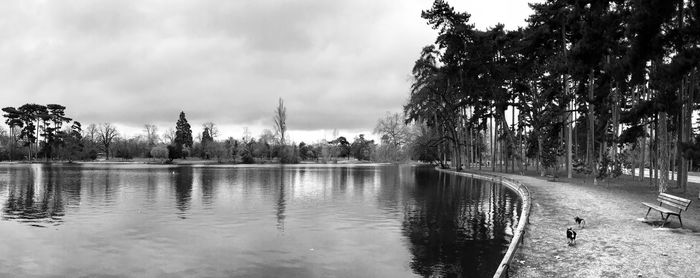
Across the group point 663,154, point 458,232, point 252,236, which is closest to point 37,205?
point 252,236

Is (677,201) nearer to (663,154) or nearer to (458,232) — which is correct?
(458,232)

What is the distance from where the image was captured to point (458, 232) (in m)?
14.1

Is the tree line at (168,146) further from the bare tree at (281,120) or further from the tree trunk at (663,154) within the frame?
the tree trunk at (663,154)

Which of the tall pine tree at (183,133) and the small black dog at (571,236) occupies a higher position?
the tall pine tree at (183,133)

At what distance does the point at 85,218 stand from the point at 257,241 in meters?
8.15

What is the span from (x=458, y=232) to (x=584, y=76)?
1592cm

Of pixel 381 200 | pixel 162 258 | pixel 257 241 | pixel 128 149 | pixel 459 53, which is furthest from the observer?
pixel 128 149

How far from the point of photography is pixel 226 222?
645 inches

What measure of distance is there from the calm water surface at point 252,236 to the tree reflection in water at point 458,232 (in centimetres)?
3

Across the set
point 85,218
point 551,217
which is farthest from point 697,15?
point 85,218

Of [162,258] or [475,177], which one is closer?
[162,258]

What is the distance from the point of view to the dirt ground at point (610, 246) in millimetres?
8375

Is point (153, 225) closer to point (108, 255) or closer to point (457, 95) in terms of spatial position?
point (108, 255)

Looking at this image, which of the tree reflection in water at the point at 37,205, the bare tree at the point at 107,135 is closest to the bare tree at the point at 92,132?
the bare tree at the point at 107,135
